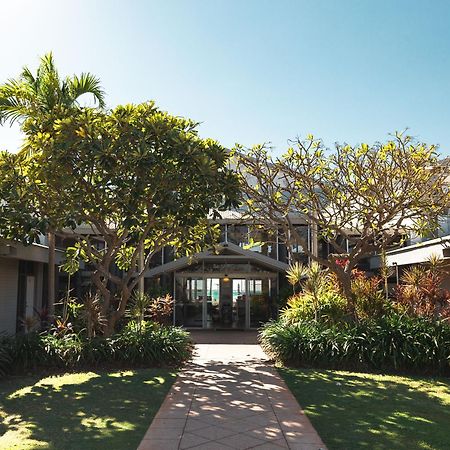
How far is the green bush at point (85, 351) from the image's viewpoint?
33.5 feet

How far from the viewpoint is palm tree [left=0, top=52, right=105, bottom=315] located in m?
11.5

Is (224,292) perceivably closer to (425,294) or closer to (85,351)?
(425,294)

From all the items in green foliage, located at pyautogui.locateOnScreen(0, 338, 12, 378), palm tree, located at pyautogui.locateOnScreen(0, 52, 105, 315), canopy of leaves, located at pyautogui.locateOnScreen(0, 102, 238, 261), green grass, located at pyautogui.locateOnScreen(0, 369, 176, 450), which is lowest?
green grass, located at pyautogui.locateOnScreen(0, 369, 176, 450)

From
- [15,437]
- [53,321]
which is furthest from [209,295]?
[15,437]

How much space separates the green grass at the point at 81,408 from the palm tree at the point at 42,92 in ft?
12.1

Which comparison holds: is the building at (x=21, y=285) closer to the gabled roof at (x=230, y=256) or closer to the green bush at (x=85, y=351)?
the green bush at (x=85, y=351)

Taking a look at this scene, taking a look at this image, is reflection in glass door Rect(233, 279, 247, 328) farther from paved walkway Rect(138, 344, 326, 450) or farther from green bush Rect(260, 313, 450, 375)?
paved walkway Rect(138, 344, 326, 450)

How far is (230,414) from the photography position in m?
6.96

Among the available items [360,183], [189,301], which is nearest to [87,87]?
[360,183]

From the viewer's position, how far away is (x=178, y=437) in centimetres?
585

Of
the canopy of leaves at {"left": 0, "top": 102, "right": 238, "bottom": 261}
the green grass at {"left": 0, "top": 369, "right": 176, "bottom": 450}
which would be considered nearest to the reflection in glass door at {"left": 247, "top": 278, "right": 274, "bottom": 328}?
the canopy of leaves at {"left": 0, "top": 102, "right": 238, "bottom": 261}

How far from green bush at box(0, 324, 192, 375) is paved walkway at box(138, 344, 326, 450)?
0.73 m

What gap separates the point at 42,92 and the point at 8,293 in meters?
6.55

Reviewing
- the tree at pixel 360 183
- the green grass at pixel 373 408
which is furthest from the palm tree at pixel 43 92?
the green grass at pixel 373 408
